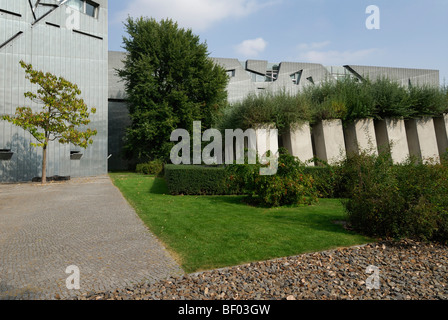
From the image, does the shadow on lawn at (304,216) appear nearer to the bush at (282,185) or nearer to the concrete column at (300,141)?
the bush at (282,185)

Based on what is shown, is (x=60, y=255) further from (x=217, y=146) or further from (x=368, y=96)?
(x=368, y=96)

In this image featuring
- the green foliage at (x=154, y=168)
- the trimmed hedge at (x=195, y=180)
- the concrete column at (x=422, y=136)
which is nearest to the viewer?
the trimmed hedge at (x=195, y=180)

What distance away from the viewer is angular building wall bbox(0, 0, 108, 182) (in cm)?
1675

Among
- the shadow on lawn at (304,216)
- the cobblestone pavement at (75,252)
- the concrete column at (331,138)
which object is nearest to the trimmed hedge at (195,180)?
the shadow on lawn at (304,216)

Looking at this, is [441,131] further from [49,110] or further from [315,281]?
[49,110]

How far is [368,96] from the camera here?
1240cm

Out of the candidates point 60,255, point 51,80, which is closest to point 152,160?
point 51,80

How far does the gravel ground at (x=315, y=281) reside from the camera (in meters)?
2.93

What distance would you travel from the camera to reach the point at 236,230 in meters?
5.31

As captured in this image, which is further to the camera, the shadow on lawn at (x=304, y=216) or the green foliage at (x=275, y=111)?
the green foliage at (x=275, y=111)

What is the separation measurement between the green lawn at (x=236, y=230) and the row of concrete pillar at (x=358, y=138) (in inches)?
171

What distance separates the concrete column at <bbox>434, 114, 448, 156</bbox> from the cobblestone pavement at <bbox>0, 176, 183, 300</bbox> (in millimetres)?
15059

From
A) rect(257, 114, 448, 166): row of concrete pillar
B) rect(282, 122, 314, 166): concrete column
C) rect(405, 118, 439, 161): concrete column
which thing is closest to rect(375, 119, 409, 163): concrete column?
rect(257, 114, 448, 166): row of concrete pillar

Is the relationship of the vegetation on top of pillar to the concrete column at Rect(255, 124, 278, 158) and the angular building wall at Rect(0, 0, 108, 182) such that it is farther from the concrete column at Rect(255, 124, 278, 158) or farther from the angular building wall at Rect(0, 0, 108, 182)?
the angular building wall at Rect(0, 0, 108, 182)
